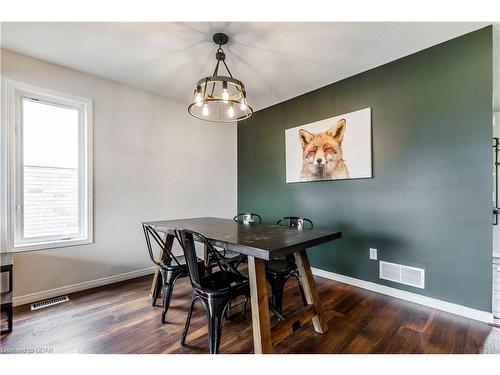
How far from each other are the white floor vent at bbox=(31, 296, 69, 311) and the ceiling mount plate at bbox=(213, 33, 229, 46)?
3026mm

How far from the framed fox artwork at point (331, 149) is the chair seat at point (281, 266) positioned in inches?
56.4

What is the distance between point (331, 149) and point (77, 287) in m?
3.48

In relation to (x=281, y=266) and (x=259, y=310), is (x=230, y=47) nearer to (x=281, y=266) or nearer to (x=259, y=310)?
(x=281, y=266)

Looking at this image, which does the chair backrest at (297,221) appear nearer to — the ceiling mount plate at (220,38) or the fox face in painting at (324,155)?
the fox face in painting at (324,155)

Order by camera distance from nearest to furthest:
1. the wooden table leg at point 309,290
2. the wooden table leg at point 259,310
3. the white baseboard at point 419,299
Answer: the wooden table leg at point 259,310, the wooden table leg at point 309,290, the white baseboard at point 419,299

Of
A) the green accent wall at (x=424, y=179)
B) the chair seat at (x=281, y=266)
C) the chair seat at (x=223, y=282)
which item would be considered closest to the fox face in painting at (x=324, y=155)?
the green accent wall at (x=424, y=179)

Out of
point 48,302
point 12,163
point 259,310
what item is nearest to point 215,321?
point 259,310

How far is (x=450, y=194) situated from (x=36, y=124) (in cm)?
429

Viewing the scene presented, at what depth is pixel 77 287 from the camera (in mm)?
2668

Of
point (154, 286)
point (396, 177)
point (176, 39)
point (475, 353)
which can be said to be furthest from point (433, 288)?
point (176, 39)

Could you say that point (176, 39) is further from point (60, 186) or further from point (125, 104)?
point (60, 186)

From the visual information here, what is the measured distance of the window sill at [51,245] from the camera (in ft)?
7.80

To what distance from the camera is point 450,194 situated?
7.18 feet

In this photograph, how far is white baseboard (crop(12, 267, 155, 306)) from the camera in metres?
2.37
